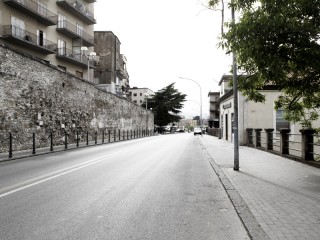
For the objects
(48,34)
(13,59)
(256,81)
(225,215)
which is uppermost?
(48,34)

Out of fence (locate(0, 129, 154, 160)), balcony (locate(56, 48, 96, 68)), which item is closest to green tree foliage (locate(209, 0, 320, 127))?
fence (locate(0, 129, 154, 160))

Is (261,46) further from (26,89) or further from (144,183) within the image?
(26,89)

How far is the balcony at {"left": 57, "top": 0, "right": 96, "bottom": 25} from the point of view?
1571 inches

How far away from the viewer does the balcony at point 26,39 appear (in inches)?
1193

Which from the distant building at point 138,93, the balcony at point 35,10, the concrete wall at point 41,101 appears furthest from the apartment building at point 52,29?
the distant building at point 138,93

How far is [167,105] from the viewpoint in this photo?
8181 centimetres

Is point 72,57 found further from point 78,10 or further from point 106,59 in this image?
point 106,59

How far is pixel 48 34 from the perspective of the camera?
3812cm

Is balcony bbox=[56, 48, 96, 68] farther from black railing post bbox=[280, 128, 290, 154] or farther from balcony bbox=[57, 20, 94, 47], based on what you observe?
black railing post bbox=[280, 128, 290, 154]

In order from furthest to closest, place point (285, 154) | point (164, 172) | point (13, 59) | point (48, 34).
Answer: point (48, 34)
point (13, 59)
point (285, 154)
point (164, 172)

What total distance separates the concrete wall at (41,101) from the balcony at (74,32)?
11819 mm

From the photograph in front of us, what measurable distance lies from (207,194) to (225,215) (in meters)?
1.65

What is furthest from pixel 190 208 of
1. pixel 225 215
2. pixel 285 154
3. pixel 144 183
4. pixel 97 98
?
pixel 97 98

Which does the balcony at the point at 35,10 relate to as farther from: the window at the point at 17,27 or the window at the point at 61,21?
the window at the point at 17,27
